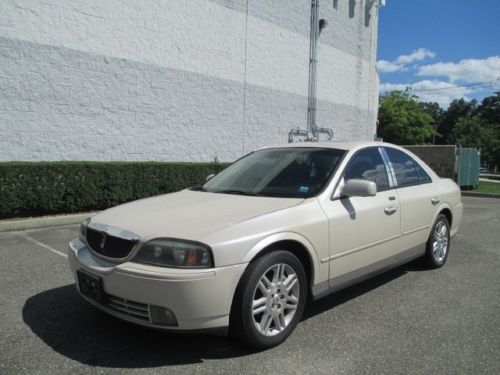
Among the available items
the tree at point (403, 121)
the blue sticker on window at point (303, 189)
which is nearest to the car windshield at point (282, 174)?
the blue sticker on window at point (303, 189)

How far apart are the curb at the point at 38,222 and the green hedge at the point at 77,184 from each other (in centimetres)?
26

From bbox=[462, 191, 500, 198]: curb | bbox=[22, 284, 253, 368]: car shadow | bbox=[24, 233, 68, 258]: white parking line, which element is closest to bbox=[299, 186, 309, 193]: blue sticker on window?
bbox=[22, 284, 253, 368]: car shadow

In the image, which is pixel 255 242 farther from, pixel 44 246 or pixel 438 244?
pixel 44 246

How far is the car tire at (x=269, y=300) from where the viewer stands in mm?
2834

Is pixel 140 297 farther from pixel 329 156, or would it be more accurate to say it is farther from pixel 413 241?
pixel 413 241

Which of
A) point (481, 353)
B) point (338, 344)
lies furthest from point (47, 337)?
point (481, 353)

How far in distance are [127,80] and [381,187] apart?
7720 mm

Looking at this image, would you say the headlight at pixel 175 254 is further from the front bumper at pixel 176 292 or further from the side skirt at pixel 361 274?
the side skirt at pixel 361 274

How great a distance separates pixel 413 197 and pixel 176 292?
2.96 meters

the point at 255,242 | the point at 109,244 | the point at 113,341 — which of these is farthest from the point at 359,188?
the point at 113,341

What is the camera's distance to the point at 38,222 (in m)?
7.39

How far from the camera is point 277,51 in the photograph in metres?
14.1

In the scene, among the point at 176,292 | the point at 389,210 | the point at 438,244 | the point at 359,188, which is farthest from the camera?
the point at 438,244

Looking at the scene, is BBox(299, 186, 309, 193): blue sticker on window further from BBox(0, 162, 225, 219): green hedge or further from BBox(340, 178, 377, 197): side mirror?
BBox(0, 162, 225, 219): green hedge
